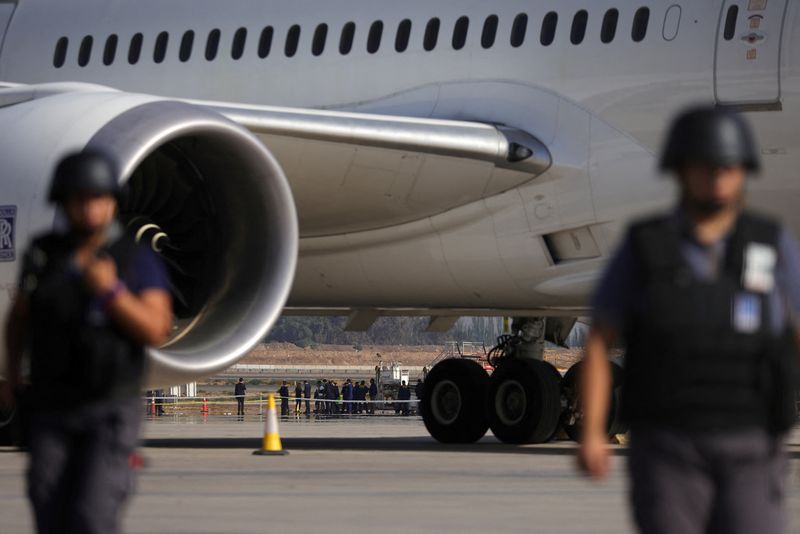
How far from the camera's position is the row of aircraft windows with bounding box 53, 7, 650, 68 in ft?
45.4

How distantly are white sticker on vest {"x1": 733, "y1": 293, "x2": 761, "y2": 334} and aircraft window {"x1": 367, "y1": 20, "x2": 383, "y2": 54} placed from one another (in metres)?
10.8

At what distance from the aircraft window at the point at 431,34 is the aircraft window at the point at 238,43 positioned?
1.85 metres

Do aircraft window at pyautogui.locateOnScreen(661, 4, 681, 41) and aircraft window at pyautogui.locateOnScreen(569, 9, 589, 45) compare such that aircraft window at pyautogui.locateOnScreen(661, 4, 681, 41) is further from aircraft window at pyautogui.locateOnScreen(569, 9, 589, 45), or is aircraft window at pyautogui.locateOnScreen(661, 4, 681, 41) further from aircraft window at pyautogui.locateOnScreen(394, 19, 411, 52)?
aircraft window at pyautogui.locateOnScreen(394, 19, 411, 52)

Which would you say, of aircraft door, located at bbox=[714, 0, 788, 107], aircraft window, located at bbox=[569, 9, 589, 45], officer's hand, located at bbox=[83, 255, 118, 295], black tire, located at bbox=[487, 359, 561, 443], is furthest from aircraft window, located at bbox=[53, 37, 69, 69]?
officer's hand, located at bbox=[83, 255, 118, 295]

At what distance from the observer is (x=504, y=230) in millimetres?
14266

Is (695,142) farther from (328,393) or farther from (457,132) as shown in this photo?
(328,393)

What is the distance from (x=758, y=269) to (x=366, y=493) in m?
6.12

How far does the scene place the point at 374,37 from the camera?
15.0m

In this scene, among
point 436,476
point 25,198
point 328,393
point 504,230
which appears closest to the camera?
point 25,198

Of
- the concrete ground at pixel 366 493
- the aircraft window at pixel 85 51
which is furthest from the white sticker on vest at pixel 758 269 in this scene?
the aircraft window at pixel 85 51

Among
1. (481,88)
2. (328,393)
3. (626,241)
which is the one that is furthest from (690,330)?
(328,393)

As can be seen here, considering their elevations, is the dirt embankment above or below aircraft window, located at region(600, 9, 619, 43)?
above

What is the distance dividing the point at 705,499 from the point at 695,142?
878mm

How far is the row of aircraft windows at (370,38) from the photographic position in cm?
1383
